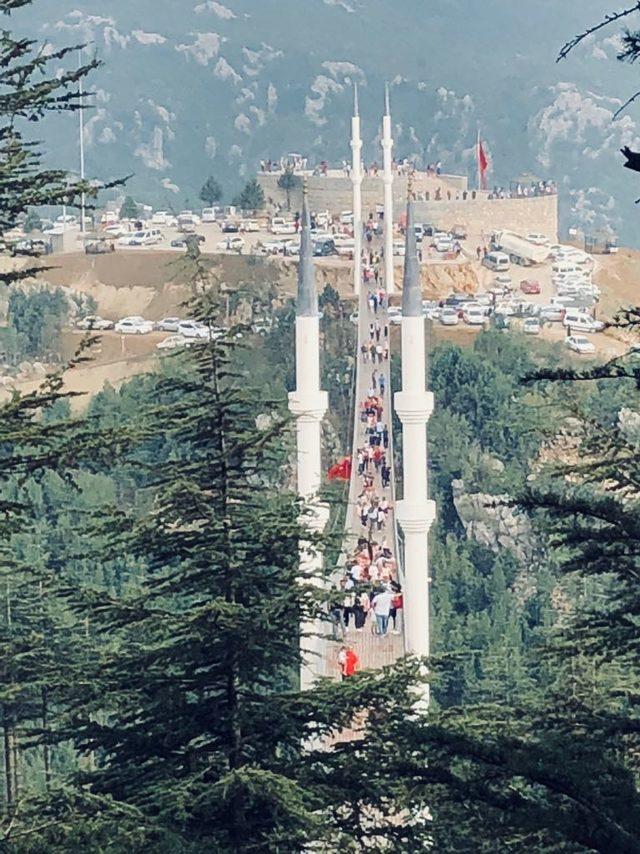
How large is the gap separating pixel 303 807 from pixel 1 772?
74.5 feet

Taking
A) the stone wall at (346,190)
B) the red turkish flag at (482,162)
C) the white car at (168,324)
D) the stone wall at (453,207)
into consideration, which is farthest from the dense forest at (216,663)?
the red turkish flag at (482,162)

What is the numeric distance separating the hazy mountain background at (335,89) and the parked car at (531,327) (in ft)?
220

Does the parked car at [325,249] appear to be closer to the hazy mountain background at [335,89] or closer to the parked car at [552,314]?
the parked car at [552,314]

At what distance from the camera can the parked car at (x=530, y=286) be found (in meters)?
96.4

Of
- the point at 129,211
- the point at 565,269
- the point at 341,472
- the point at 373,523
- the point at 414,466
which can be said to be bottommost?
the point at 373,523

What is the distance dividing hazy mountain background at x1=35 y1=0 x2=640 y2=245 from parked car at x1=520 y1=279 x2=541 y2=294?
58.5m

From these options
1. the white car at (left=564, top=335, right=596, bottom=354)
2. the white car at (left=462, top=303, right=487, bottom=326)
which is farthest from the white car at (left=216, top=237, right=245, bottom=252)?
the white car at (left=564, top=335, right=596, bottom=354)

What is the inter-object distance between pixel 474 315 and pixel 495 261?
34.6ft

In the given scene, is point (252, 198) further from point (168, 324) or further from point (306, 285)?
point (306, 285)

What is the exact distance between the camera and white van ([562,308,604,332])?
83.2m

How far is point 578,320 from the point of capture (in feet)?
281

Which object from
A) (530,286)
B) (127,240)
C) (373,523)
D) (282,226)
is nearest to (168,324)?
(127,240)

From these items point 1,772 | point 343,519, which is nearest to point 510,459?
point 343,519

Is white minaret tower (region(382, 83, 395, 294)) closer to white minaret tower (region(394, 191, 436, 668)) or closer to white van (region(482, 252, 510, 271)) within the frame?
white van (region(482, 252, 510, 271))
